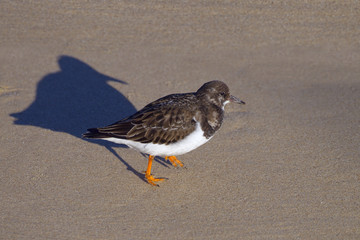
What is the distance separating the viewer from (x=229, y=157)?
5844 millimetres

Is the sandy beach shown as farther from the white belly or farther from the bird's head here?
the bird's head

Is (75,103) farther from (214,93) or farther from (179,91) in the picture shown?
(214,93)

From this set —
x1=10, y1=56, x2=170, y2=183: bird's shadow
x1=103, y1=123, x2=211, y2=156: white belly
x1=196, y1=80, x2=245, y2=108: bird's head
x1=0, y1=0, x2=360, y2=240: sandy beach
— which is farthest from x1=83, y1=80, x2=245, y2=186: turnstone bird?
x1=10, y1=56, x2=170, y2=183: bird's shadow

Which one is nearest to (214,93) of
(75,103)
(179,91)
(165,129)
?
(165,129)

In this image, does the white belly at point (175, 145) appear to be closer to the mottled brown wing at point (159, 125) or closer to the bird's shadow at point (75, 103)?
the mottled brown wing at point (159, 125)

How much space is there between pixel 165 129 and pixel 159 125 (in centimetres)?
8

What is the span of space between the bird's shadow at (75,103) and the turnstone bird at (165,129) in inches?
25.2

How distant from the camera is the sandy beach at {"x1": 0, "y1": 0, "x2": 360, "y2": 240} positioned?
486cm

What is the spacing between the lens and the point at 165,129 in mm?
5199

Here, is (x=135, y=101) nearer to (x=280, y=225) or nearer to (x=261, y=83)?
(x=261, y=83)

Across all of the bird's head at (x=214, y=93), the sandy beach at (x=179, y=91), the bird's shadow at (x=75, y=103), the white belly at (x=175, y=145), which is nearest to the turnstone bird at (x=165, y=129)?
the white belly at (x=175, y=145)

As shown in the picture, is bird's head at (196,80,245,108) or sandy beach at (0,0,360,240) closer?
sandy beach at (0,0,360,240)

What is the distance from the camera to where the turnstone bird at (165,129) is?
5172 mm

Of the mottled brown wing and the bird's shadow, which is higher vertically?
the mottled brown wing
